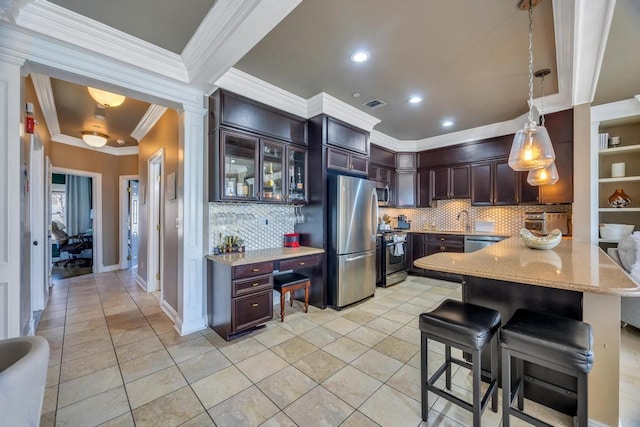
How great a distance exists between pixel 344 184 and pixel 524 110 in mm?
3000

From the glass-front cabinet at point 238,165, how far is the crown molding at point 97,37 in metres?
0.77

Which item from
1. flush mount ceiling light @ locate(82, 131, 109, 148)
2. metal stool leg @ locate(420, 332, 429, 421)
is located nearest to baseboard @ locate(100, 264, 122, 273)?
flush mount ceiling light @ locate(82, 131, 109, 148)

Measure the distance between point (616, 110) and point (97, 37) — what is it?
19.7 ft

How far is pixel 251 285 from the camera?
9.04 ft

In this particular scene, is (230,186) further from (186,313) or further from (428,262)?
(428,262)

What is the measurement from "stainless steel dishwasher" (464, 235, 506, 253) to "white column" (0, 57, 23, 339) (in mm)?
5541

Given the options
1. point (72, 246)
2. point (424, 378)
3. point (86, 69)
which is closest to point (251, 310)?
point (424, 378)

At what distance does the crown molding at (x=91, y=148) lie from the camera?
16.4 ft

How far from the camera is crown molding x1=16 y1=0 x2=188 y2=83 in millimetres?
1929

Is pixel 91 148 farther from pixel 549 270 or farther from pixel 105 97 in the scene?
pixel 549 270

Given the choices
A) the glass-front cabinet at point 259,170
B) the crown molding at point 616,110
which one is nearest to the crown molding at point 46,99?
the glass-front cabinet at point 259,170

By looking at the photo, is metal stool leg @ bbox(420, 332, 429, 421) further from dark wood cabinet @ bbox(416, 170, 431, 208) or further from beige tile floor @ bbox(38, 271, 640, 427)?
dark wood cabinet @ bbox(416, 170, 431, 208)

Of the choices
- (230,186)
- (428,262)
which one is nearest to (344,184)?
(230,186)

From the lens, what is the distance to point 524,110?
12.9 ft
